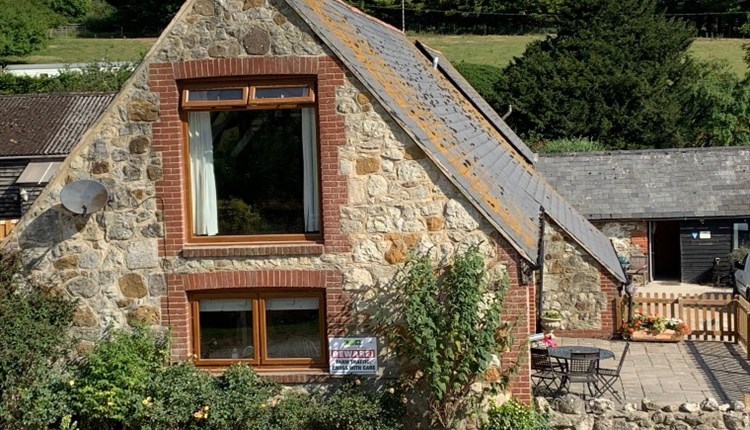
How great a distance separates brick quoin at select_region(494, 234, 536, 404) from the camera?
401 inches

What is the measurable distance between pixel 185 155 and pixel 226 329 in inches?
83.1

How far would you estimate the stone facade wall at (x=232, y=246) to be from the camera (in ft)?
34.0

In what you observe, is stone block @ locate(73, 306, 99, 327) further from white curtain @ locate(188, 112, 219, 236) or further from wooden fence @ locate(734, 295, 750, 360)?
wooden fence @ locate(734, 295, 750, 360)

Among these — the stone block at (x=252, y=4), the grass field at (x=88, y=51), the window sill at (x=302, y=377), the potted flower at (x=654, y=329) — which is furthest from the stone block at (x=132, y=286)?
the grass field at (x=88, y=51)

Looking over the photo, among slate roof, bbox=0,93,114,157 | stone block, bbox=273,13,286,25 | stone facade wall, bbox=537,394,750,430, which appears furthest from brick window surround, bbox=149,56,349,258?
slate roof, bbox=0,93,114,157

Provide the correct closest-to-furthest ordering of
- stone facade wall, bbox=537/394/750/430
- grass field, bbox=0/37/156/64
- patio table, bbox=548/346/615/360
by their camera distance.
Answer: stone facade wall, bbox=537/394/750/430
patio table, bbox=548/346/615/360
grass field, bbox=0/37/156/64

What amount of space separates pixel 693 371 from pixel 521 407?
18.2 feet

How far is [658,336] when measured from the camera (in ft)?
56.2

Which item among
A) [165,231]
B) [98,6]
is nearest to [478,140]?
[165,231]

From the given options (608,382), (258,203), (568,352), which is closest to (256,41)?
(258,203)

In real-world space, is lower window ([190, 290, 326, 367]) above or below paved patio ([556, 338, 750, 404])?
above

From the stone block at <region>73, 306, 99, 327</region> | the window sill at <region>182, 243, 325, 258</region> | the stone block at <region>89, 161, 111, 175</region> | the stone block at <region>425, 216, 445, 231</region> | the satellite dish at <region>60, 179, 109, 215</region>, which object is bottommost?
the stone block at <region>73, 306, 99, 327</region>

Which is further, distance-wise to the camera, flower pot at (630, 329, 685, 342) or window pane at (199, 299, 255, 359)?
flower pot at (630, 329, 685, 342)

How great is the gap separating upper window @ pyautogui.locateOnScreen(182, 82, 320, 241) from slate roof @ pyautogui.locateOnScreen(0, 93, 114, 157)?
21707mm
